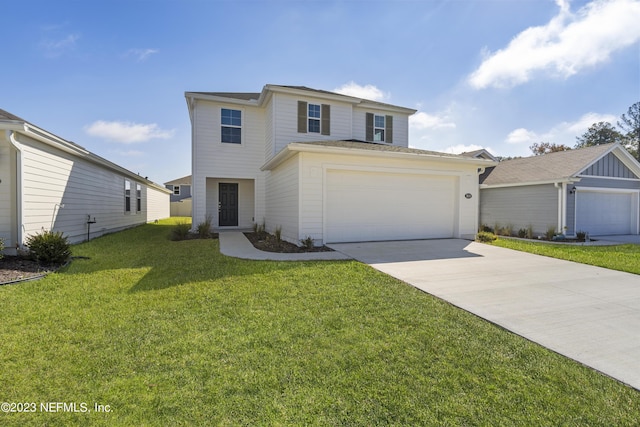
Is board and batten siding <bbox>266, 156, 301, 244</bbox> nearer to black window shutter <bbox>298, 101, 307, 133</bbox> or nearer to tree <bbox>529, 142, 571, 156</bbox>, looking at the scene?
black window shutter <bbox>298, 101, 307, 133</bbox>

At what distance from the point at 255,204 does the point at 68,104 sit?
27.7 feet

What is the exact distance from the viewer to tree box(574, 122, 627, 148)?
116ft

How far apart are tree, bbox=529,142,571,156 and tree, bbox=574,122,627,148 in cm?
508

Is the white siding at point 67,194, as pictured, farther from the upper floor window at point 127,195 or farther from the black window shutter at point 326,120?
the black window shutter at point 326,120

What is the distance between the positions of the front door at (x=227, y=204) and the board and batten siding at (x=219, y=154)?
318mm

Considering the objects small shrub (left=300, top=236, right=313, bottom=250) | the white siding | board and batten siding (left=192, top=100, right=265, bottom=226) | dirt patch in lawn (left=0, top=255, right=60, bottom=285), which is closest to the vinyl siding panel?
board and batten siding (left=192, top=100, right=265, bottom=226)

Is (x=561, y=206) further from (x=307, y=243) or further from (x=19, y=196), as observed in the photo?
(x=19, y=196)

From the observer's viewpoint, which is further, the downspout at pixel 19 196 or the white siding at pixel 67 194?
the white siding at pixel 67 194

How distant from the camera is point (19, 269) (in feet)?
18.1

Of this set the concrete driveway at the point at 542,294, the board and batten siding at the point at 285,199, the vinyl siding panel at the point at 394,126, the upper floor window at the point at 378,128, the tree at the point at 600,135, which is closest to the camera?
the concrete driveway at the point at 542,294

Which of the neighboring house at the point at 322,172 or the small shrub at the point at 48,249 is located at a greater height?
the neighboring house at the point at 322,172

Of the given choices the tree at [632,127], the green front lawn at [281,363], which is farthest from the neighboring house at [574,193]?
the tree at [632,127]

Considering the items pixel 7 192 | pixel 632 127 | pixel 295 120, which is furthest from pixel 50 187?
pixel 632 127

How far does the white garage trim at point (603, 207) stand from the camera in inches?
508
